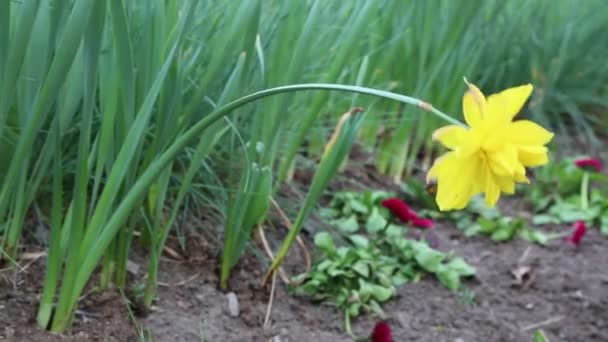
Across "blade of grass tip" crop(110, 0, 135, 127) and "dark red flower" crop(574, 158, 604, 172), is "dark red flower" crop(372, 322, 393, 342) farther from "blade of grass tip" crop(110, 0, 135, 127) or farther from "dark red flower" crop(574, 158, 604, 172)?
"dark red flower" crop(574, 158, 604, 172)

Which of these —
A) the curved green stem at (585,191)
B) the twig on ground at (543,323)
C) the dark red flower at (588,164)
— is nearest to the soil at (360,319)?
the twig on ground at (543,323)

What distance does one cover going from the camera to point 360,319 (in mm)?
1694

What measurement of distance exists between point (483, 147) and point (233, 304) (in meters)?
0.80

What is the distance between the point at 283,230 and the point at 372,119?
0.67 meters

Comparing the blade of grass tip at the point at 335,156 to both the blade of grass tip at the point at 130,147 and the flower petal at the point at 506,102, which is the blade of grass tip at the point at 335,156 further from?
the flower petal at the point at 506,102

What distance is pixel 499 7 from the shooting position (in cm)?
256

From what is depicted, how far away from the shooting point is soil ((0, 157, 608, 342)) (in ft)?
4.58

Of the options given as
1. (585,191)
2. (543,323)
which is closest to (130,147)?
(543,323)

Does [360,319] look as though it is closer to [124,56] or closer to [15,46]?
[124,56]

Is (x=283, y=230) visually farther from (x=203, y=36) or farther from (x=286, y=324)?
(x=203, y=36)

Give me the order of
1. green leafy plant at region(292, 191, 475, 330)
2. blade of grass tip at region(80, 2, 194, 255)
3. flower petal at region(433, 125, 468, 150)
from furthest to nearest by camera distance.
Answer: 1. green leafy plant at region(292, 191, 475, 330)
2. blade of grass tip at region(80, 2, 194, 255)
3. flower petal at region(433, 125, 468, 150)

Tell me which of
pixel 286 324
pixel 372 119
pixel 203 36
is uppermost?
pixel 203 36

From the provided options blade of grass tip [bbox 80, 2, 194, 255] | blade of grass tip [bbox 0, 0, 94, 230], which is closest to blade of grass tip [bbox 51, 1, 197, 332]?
blade of grass tip [bbox 80, 2, 194, 255]

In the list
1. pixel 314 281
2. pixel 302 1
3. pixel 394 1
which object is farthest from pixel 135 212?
pixel 394 1
